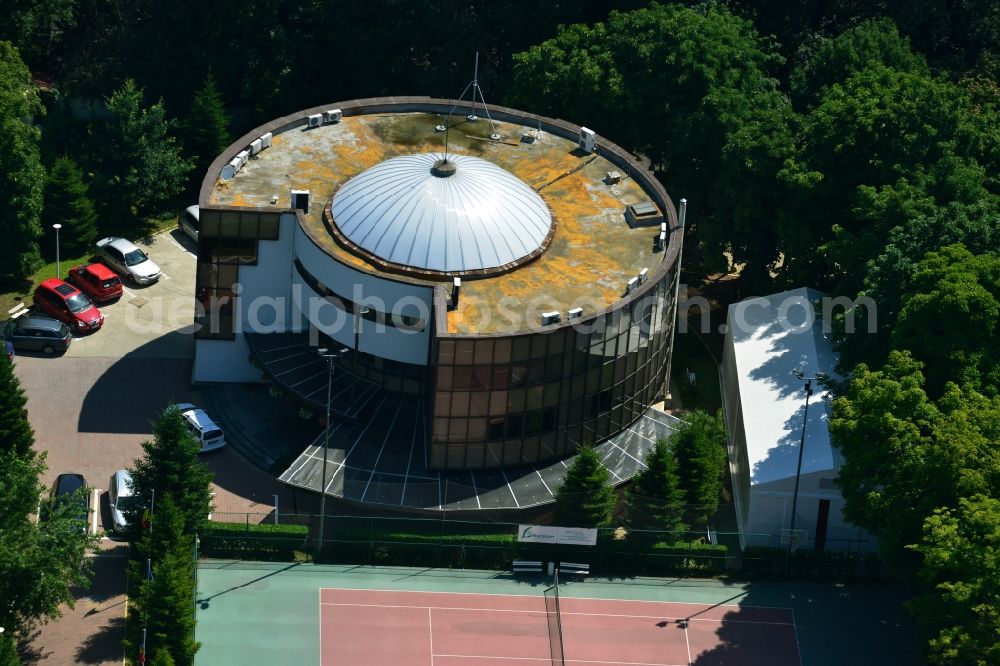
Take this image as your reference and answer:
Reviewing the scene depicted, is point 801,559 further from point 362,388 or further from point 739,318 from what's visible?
point 362,388

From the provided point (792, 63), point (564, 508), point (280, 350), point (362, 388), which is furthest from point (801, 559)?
point (792, 63)

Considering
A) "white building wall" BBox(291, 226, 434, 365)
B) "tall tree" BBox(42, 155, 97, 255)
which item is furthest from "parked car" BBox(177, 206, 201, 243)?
"white building wall" BBox(291, 226, 434, 365)

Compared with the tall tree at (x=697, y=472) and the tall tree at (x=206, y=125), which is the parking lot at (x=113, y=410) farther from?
the tall tree at (x=697, y=472)

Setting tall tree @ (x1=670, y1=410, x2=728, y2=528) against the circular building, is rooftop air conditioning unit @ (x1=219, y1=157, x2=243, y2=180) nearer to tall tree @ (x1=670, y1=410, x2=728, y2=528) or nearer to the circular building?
the circular building

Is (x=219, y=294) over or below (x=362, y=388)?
over

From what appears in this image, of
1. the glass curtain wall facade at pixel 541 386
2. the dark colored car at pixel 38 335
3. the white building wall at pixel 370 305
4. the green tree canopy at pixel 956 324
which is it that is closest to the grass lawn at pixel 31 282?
the dark colored car at pixel 38 335
